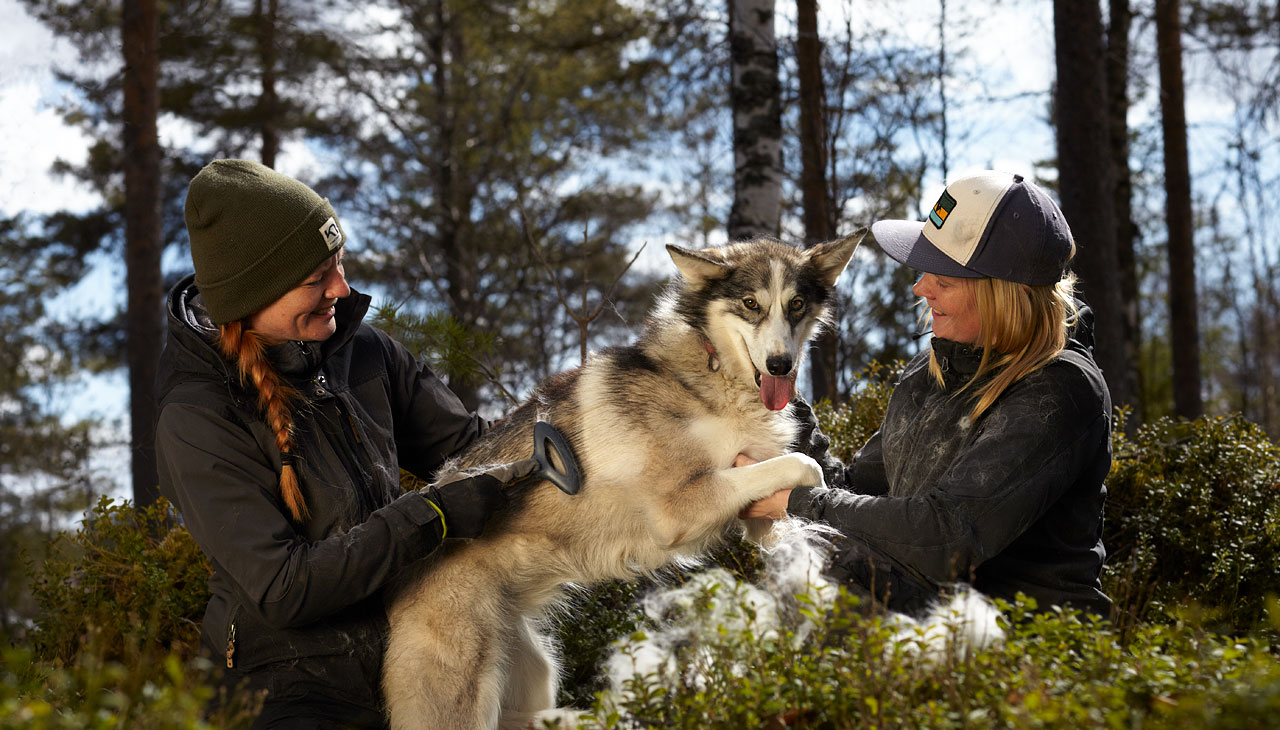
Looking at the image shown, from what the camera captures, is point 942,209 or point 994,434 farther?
point 942,209

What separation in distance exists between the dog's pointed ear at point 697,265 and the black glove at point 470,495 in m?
1.15

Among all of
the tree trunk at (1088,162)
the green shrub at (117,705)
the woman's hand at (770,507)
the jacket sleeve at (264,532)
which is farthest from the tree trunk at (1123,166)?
the green shrub at (117,705)

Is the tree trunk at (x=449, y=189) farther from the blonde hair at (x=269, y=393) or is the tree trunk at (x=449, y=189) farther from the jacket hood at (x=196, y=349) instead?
the blonde hair at (x=269, y=393)

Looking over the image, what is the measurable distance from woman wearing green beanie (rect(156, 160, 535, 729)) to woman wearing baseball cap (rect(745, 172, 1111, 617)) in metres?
1.49

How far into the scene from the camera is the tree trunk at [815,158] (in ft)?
Result: 26.9

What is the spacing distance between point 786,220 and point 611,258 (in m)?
7.36

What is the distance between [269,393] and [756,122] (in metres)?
5.80

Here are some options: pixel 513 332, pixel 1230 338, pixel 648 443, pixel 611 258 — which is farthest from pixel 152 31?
pixel 1230 338

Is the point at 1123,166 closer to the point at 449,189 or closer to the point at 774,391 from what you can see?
the point at 449,189

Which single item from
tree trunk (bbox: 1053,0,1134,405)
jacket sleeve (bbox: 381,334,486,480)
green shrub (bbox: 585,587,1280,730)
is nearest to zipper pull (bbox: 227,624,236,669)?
jacket sleeve (bbox: 381,334,486,480)

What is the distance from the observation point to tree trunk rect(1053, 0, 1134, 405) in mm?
9242

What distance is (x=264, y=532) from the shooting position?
10.6 ft

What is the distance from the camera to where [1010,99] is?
37.8 ft

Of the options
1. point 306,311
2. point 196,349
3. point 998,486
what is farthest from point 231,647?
point 998,486
